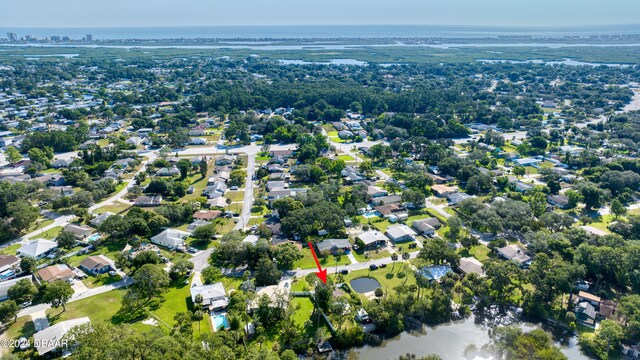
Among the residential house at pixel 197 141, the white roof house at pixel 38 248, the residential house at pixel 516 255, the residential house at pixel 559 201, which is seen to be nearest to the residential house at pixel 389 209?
the residential house at pixel 516 255

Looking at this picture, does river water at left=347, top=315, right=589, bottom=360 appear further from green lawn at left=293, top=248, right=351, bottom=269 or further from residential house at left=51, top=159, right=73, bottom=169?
residential house at left=51, top=159, right=73, bottom=169

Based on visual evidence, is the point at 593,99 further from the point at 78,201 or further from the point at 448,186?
the point at 78,201

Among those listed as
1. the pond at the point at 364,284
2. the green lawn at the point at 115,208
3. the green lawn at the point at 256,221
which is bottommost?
the pond at the point at 364,284

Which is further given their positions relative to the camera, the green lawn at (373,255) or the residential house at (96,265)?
→ the green lawn at (373,255)

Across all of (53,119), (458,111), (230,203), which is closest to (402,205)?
(230,203)

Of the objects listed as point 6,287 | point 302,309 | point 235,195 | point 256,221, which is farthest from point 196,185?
point 302,309

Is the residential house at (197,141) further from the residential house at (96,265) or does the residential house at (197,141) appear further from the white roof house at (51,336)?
the white roof house at (51,336)
